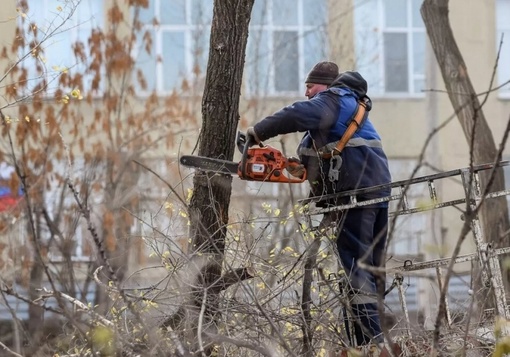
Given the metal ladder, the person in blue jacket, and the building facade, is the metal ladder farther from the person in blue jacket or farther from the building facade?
the building facade

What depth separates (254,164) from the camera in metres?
6.04

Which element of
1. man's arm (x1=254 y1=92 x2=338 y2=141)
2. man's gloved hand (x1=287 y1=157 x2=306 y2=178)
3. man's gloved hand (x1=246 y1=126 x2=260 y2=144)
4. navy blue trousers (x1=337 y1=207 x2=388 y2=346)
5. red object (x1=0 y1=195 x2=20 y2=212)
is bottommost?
red object (x1=0 y1=195 x2=20 y2=212)

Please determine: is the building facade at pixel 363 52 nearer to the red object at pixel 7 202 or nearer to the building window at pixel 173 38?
the building window at pixel 173 38

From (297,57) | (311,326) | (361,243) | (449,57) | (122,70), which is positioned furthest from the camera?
(297,57)

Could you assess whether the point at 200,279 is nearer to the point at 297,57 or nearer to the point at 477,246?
the point at 477,246

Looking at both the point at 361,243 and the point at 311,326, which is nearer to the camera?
the point at 311,326

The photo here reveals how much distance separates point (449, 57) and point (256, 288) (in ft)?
20.0

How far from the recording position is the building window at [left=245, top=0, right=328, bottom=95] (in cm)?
2270

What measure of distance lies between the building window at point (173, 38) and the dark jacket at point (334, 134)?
54.5 feet

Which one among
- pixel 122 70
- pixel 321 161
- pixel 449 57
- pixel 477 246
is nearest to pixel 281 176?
pixel 321 161

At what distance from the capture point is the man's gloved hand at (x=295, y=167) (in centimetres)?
611

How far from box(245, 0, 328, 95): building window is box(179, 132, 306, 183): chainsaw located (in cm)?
1631

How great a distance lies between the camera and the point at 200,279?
545 centimetres

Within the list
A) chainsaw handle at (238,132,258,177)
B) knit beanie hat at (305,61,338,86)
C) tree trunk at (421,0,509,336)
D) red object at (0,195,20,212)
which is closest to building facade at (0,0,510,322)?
red object at (0,195,20,212)
